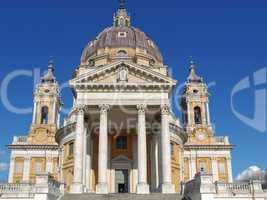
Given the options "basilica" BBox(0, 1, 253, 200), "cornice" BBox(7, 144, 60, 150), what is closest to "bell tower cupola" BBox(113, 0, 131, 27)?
"basilica" BBox(0, 1, 253, 200)

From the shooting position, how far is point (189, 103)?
2446 inches

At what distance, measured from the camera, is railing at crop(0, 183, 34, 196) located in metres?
27.7

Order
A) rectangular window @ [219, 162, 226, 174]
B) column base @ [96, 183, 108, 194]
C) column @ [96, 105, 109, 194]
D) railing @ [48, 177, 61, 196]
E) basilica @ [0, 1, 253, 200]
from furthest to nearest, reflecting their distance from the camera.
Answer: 1. rectangular window @ [219, 162, 226, 174]
2. basilica @ [0, 1, 253, 200]
3. column @ [96, 105, 109, 194]
4. column base @ [96, 183, 108, 194]
5. railing @ [48, 177, 61, 196]

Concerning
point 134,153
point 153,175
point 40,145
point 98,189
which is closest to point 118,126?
point 134,153

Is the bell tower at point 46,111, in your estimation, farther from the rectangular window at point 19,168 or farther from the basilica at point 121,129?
the rectangular window at point 19,168

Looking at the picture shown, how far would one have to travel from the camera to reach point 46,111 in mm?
62125

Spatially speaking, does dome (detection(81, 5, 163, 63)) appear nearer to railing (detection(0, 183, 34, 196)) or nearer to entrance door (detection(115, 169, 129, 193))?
entrance door (detection(115, 169, 129, 193))

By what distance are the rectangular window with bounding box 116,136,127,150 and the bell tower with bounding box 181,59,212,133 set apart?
19.2 meters

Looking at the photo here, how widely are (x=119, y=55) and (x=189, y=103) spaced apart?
51.7 feet

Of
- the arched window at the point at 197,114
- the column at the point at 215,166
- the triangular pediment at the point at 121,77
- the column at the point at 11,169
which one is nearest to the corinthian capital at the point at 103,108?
A: the triangular pediment at the point at 121,77

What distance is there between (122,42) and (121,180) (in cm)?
2260

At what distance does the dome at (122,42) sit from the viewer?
5582 centimetres

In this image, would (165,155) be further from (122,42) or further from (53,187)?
(122,42)

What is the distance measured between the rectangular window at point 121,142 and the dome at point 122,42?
1672 cm
